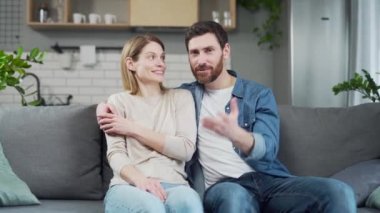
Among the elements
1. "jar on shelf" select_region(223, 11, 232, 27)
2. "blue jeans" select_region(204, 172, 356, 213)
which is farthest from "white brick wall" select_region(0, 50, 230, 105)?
"blue jeans" select_region(204, 172, 356, 213)

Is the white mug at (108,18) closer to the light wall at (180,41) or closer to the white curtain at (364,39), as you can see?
the light wall at (180,41)

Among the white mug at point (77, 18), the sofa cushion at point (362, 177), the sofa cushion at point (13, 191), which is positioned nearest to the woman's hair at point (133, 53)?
the sofa cushion at point (13, 191)

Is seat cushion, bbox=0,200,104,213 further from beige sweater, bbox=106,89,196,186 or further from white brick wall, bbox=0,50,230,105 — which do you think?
white brick wall, bbox=0,50,230,105

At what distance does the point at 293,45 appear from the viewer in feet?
13.4

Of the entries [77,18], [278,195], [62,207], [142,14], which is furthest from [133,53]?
[77,18]

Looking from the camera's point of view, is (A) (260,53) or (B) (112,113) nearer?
(B) (112,113)

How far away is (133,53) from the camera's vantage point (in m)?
2.02

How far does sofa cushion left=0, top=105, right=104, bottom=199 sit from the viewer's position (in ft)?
6.92

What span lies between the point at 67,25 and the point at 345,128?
8.79ft

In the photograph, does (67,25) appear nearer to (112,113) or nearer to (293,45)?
(293,45)

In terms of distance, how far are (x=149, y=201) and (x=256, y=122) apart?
608 millimetres

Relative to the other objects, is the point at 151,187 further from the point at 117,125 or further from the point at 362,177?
the point at 362,177

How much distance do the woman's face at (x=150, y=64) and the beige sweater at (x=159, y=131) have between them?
0.27 feet

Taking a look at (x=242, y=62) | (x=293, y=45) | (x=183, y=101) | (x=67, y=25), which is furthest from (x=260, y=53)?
(x=183, y=101)
